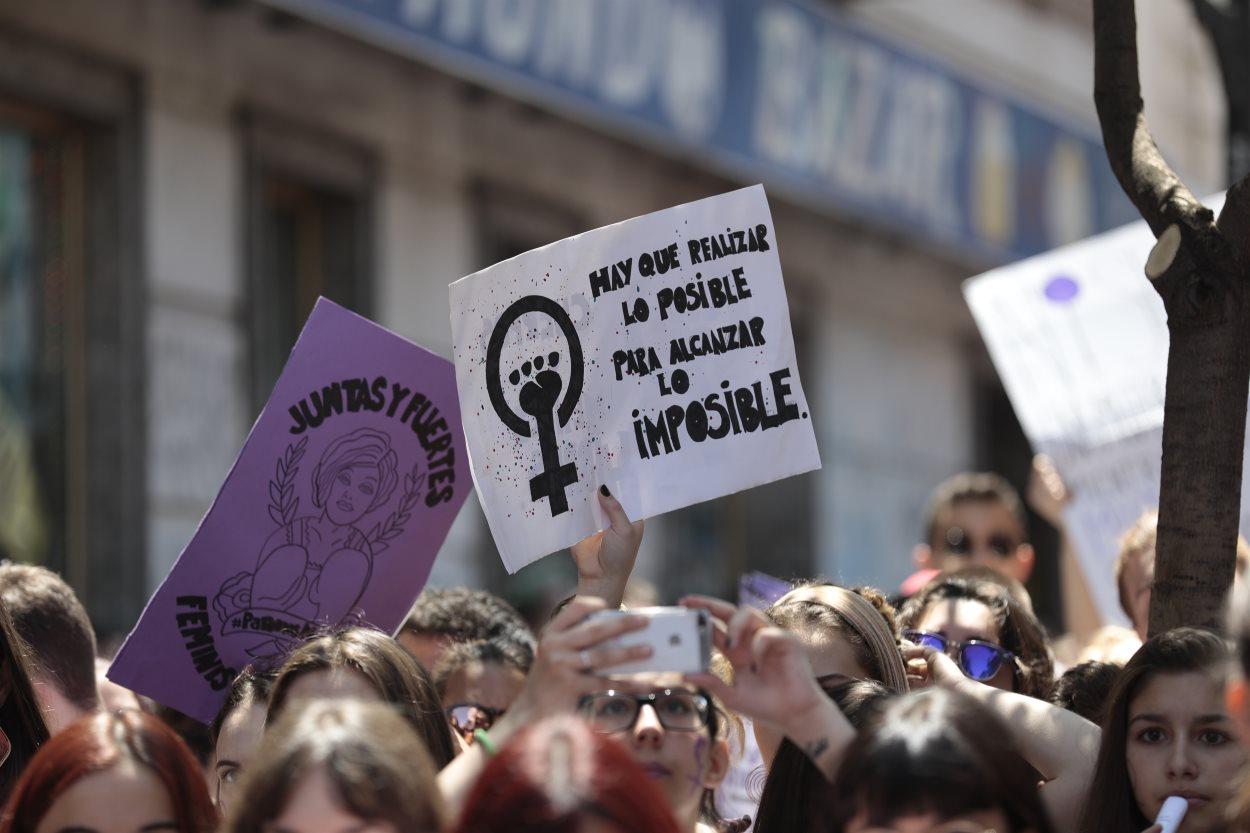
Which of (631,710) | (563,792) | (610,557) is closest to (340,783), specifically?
(563,792)

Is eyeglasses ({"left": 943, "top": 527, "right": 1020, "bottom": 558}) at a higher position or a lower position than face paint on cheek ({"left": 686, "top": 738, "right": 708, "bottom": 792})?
higher

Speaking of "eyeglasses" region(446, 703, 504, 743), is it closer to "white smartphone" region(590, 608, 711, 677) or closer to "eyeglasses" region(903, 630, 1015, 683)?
"eyeglasses" region(903, 630, 1015, 683)

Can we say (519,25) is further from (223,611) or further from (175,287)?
(223,611)

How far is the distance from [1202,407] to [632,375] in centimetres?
113

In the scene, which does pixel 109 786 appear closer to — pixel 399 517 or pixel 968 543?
pixel 399 517

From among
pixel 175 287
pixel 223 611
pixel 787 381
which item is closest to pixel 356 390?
pixel 223 611

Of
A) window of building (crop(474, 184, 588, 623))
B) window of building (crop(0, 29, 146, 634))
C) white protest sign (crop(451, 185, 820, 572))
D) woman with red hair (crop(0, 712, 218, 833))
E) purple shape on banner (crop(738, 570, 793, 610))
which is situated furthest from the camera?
window of building (crop(474, 184, 588, 623))

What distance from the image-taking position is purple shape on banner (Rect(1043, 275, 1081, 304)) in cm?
652

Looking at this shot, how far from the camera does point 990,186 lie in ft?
51.8

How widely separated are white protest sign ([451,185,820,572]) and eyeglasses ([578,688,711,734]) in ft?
2.98

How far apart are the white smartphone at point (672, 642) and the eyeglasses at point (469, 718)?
70.3 inches

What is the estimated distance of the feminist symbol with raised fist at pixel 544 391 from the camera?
4.23 m

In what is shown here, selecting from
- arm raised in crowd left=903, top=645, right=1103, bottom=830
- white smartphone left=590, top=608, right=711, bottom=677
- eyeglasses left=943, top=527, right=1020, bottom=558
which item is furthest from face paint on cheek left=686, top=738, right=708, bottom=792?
eyeglasses left=943, top=527, right=1020, bottom=558

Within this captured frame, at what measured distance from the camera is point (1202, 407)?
4.08 meters
